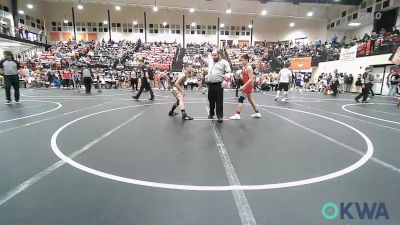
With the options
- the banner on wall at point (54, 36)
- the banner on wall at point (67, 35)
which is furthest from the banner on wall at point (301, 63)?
the banner on wall at point (54, 36)

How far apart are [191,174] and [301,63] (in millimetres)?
25224

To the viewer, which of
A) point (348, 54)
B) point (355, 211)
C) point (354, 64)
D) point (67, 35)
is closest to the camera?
point (355, 211)

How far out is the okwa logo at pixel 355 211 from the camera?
2184 mm

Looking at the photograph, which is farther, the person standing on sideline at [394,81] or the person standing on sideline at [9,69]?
the person standing on sideline at [394,81]

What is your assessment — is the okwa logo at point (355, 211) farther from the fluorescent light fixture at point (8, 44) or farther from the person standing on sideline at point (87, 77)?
the fluorescent light fixture at point (8, 44)

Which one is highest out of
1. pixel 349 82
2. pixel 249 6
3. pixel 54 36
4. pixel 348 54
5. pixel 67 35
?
pixel 249 6

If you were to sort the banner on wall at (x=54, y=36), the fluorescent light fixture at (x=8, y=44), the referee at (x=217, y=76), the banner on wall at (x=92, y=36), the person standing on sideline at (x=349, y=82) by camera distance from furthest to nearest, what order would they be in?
the banner on wall at (x=92, y=36) → the banner on wall at (x=54, y=36) → the fluorescent light fixture at (x=8, y=44) → the person standing on sideline at (x=349, y=82) → the referee at (x=217, y=76)

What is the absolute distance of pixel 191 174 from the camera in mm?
3033

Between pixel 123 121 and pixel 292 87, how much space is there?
20.0 metres

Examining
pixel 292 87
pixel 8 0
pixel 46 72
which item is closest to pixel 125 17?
pixel 8 0

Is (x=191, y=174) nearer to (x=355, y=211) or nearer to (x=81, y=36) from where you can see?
(x=355, y=211)

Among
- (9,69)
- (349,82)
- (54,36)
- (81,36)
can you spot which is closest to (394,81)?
(349,82)

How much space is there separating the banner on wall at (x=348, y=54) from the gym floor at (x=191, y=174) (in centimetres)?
1843

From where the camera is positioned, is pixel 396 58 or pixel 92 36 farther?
pixel 92 36
